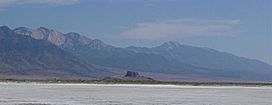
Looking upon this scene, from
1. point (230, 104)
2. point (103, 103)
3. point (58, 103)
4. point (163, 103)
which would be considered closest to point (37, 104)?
point (58, 103)

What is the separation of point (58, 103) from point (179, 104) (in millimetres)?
7454

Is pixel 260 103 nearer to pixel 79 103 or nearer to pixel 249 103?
pixel 249 103

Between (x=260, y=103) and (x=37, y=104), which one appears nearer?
(x=37, y=104)

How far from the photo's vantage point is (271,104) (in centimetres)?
3975

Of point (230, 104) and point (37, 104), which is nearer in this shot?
point (37, 104)

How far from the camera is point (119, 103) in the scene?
3872cm

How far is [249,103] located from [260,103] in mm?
794

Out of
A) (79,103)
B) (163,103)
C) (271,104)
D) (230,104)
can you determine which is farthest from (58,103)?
(271,104)

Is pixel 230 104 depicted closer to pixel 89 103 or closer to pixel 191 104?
pixel 191 104

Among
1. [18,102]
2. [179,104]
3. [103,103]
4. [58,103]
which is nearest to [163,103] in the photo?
[179,104]

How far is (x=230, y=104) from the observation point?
39.6 meters

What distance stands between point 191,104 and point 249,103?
4.40 m

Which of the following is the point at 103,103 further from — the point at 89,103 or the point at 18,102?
the point at 18,102

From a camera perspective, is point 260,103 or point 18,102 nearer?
point 18,102
